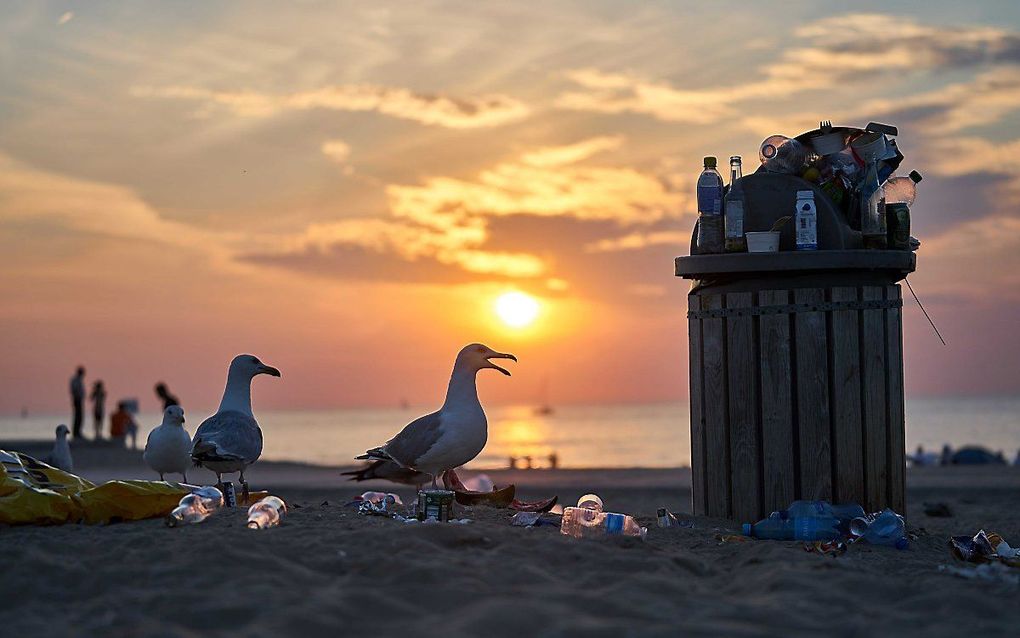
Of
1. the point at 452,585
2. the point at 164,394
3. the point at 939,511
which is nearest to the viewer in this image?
the point at 452,585

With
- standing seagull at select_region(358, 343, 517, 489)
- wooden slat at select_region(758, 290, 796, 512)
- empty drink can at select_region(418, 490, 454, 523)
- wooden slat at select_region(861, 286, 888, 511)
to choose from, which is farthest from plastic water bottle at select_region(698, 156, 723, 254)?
empty drink can at select_region(418, 490, 454, 523)

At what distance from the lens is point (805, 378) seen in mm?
7414

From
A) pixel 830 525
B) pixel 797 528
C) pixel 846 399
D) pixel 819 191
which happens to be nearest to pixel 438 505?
pixel 797 528

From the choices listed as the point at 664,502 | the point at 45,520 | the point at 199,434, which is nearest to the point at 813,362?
the point at 199,434

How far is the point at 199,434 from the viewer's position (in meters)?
8.00

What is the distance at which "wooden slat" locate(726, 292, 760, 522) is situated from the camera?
24.7 ft

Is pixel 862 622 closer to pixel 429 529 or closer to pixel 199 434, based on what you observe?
pixel 429 529

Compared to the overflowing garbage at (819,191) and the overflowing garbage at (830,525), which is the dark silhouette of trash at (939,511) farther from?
the overflowing garbage at (830,525)

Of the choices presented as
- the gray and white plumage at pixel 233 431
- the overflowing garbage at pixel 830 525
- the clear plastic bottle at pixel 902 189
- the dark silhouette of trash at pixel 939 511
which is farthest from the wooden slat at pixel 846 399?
the dark silhouette of trash at pixel 939 511

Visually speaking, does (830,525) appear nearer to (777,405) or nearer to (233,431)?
(777,405)

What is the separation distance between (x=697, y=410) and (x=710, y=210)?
1392 mm

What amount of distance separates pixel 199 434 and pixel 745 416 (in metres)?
3.76

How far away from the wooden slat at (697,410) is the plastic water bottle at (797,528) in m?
0.69

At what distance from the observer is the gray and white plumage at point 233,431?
778cm
